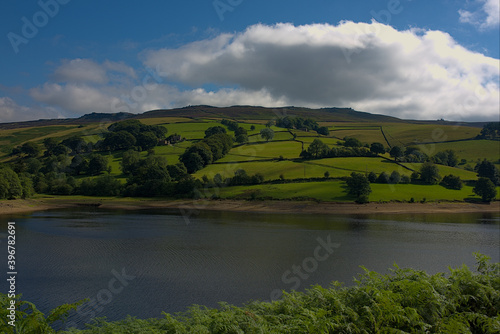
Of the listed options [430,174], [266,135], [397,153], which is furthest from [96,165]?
[430,174]

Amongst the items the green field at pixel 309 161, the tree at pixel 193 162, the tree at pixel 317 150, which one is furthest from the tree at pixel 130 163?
the tree at pixel 317 150

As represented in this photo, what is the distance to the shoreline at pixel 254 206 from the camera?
229ft

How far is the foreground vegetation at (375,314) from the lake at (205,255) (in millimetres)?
10418

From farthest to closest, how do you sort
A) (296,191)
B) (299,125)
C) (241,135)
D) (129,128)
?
(299,125), (129,128), (241,135), (296,191)

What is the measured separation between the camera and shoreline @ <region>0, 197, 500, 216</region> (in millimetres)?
69875

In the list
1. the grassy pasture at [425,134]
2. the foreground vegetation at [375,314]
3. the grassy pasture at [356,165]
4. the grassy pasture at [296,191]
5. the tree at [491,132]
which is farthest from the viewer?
the grassy pasture at [425,134]

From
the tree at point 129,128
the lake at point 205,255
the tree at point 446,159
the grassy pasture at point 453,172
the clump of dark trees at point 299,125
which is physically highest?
the clump of dark trees at point 299,125

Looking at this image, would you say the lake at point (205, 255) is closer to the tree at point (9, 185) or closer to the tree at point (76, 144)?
the tree at point (9, 185)

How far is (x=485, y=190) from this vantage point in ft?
247

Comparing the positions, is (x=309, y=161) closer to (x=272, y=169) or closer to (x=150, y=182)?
(x=272, y=169)

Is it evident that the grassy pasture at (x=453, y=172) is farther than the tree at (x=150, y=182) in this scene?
Yes

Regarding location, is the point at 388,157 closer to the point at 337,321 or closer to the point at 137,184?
the point at 137,184

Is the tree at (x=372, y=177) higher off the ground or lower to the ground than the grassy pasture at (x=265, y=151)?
lower

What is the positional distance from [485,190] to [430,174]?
11.1 metres
